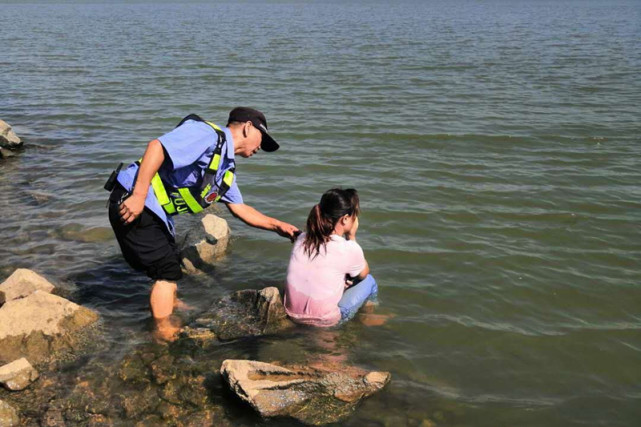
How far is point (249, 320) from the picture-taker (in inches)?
202

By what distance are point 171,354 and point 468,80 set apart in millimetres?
12703

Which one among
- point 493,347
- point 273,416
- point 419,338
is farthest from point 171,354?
point 493,347

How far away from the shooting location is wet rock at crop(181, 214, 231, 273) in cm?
627

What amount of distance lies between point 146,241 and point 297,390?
5.29 feet

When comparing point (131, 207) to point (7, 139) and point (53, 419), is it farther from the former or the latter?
point (7, 139)

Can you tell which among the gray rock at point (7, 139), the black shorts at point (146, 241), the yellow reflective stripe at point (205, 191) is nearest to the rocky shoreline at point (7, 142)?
the gray rock at point (7, 139)

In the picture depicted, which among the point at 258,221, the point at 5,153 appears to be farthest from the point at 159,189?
the point at 5,153

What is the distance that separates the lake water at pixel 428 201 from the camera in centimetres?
473

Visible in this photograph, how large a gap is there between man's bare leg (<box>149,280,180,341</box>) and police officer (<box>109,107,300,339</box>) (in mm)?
12

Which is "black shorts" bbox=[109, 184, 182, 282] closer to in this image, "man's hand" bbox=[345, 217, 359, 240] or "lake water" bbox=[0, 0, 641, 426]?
"lake water" bbox=[0, 0, 641, 426]

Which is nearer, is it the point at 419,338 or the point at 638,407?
the point at 638,407

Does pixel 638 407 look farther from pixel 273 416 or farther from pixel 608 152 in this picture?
pixel 608 152

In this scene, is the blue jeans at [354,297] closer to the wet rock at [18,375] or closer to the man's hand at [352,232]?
the man's hand at [352,232]

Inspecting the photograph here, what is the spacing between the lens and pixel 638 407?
13.9 ft
